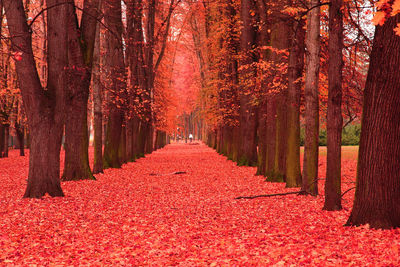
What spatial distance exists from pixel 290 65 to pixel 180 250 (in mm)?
7866

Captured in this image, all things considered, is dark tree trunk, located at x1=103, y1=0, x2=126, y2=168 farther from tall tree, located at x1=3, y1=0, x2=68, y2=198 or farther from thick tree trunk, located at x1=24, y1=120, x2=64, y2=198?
thick tree trunk, located at x1=24, y1=120, x2=64, y2=198

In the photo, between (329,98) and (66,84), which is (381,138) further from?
(66,84)

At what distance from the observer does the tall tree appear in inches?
406

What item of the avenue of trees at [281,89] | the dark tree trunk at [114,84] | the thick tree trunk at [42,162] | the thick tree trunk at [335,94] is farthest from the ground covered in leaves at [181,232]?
the dark tree trunk at [114,84]

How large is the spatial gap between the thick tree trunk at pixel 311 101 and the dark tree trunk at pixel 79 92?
7.35 m

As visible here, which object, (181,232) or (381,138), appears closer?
(381,138)

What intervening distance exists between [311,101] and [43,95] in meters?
6.81

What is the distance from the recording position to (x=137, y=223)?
8469 millimetres

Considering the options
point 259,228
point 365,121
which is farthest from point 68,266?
point 365,121

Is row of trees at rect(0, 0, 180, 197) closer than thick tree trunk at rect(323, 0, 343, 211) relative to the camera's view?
No

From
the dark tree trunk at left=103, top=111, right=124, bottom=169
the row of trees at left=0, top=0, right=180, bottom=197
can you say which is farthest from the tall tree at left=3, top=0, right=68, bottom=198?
the dark tree trunk at left=103, top=111, right=124, bottom=169

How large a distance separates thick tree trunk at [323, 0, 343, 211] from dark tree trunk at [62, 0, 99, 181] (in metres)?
8.46

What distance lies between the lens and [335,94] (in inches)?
340

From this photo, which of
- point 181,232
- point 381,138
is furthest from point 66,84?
point 381,138
